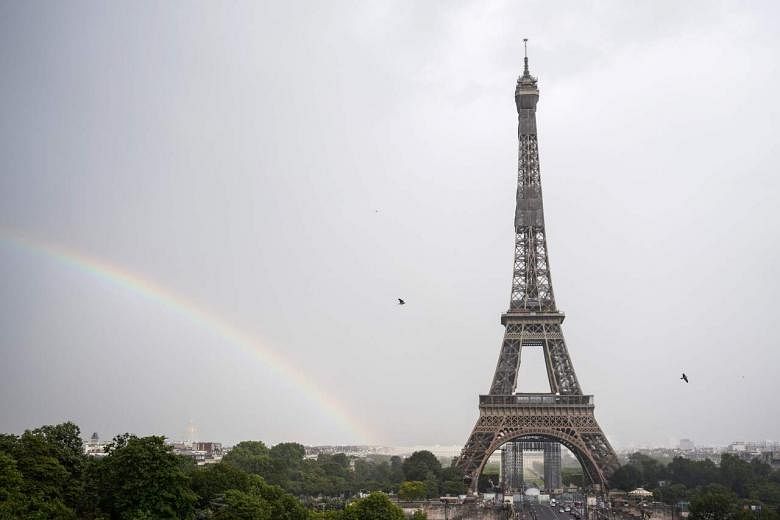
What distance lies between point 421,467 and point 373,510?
Result: 151 feet

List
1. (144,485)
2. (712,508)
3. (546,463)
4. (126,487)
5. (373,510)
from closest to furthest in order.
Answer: (126,487), (144,485), (373,510), (712,508), (546,463)

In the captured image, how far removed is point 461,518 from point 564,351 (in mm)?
29517

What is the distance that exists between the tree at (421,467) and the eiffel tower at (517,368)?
10.6 m

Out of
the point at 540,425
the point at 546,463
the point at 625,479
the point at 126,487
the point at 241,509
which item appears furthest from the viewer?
the point at 546,463

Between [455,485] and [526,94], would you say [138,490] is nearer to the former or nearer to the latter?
[455,485]

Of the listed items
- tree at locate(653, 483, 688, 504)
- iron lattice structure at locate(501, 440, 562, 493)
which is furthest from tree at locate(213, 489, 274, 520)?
iron lattice structure at locate(501, 440, 562, 493)

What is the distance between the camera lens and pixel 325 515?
5053 cm

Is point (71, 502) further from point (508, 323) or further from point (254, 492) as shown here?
point (508, 323)

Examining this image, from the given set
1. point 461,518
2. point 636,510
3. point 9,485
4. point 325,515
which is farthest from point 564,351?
point 9,485

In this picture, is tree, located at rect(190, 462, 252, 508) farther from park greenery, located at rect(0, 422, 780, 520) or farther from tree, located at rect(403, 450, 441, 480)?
tree, located at rect(403, 450, 441, 480)

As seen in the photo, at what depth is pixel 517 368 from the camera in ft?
292

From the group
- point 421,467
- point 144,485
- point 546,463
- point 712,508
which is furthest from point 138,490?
point 546,463

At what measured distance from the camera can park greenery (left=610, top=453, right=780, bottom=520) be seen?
60.7 metres

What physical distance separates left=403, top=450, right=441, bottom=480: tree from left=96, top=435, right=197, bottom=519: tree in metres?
51.6
